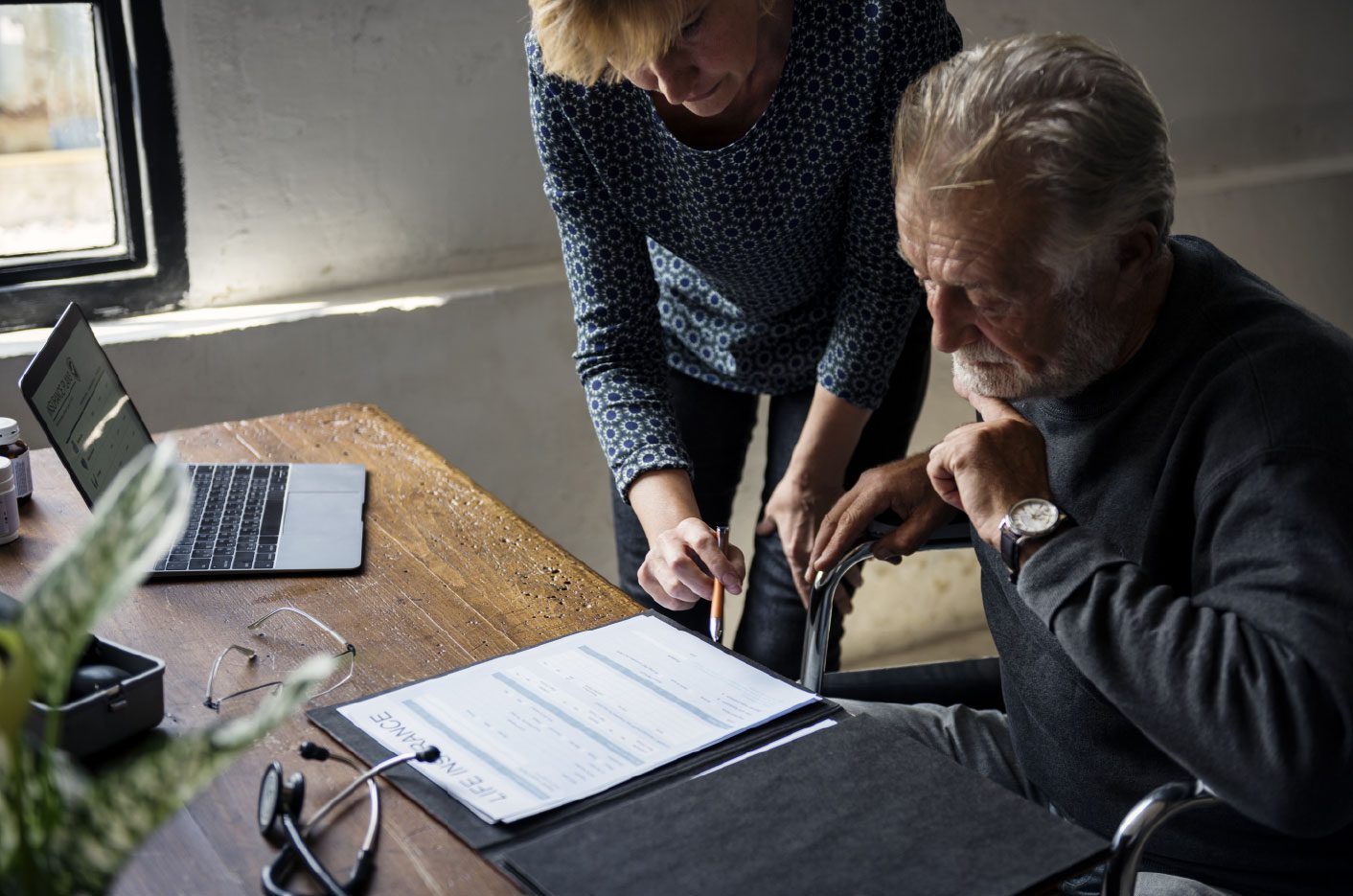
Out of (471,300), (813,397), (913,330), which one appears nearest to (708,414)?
(813,397)

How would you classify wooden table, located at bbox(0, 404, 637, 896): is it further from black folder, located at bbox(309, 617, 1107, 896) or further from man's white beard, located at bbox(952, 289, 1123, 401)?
man's white beard, located at bbox(952, 289, 1123, 401)

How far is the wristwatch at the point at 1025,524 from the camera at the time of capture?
45.3 inches

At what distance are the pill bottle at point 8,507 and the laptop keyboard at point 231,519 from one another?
186 mm

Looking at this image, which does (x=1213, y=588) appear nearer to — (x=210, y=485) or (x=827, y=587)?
(x=827, y=587)

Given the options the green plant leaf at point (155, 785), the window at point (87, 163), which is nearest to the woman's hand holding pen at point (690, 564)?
the green plant leaf at point (155, 785)

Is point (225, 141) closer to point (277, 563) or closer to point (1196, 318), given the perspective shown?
point (277, 563)

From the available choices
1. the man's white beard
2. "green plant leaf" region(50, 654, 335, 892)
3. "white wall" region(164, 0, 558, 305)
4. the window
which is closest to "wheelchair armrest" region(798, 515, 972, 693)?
the man's white beard

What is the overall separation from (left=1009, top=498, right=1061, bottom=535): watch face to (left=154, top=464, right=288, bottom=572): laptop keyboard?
78 cm

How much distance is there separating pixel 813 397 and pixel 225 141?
1138 mm

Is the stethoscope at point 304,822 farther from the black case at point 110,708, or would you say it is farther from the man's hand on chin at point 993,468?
the man's hand on chin at point 993,468

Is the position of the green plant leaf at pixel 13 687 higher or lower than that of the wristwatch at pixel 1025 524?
higher

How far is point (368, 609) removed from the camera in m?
1.34

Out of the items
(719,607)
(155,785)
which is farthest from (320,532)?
(155,785)

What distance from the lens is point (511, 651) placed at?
4.08 feet
